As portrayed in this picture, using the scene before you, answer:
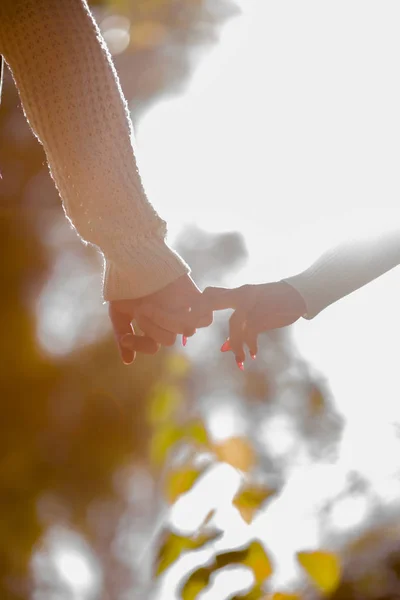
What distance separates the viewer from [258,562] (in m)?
0.98

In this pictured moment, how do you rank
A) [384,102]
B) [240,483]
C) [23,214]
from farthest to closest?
[23,214] < [384,102] < [240,483]

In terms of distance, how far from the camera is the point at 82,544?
2121 mm

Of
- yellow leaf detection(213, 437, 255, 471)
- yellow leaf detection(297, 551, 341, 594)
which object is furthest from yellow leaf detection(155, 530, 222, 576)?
yellow leaf detection(213, 437, 255, 471)

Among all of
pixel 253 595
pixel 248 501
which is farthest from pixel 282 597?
pixel 248 501

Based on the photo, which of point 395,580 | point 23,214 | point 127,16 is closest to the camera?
point 395,580

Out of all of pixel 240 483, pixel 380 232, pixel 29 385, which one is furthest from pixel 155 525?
pixel 380 232

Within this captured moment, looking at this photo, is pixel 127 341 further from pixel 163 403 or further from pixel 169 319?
pixel 163 403

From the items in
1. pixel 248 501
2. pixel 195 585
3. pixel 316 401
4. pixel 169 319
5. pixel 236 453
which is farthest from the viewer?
pixel 316 401

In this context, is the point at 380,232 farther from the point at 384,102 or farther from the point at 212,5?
the point at 212,5

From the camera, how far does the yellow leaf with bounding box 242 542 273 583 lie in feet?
3.22

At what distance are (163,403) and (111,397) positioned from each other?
0.56 ft

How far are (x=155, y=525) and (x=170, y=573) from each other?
2.51 feet

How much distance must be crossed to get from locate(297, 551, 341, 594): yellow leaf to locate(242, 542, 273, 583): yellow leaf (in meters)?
0.05

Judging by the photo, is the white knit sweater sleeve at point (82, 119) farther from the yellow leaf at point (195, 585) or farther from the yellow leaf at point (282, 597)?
the yellow leaf at point (282, 597)
